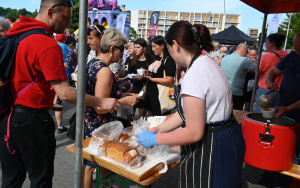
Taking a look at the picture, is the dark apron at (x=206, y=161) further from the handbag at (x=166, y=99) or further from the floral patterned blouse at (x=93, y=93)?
the handbag at (x=166, y=99)

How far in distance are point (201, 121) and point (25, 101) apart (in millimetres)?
1166

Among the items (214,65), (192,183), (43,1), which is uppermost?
(43,1)

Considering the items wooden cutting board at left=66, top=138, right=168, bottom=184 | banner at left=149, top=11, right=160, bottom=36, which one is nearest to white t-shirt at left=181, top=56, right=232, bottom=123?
wooden cutting board at left=66, top=138, right=168, bottom=184

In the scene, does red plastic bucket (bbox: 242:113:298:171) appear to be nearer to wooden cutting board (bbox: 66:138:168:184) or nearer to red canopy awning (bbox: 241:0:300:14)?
wooden cutting board (bbox: 66:138:168:184)

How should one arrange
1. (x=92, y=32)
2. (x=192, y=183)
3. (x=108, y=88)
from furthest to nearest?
(x=92, y=32) → (x=108, y=88) → (x=192, y=183)

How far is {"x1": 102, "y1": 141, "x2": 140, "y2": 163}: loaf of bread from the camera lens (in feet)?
5.39

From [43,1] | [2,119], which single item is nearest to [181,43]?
[43,1]

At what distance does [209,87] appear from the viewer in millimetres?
1430

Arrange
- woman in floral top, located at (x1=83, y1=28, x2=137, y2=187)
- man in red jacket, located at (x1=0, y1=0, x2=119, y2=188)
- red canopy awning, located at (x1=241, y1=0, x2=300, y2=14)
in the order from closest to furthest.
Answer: man in red jacket, located at (x1=0, y1=0, x2=119, y2=188), woman in floral top, located at (x1=83, y1=28, x2=137, y2=187), red canopy awning, located at (x1=241, y1=0, x2=300, y2=14)

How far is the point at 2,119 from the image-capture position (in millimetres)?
1665

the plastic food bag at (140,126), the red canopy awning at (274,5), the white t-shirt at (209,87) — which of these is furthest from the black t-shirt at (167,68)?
the white t-shirt at (209,87)

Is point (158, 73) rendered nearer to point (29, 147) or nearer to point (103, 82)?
point (103, 82)

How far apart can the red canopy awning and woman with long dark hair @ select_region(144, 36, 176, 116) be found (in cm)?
148

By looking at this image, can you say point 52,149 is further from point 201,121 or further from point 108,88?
point 201,121
